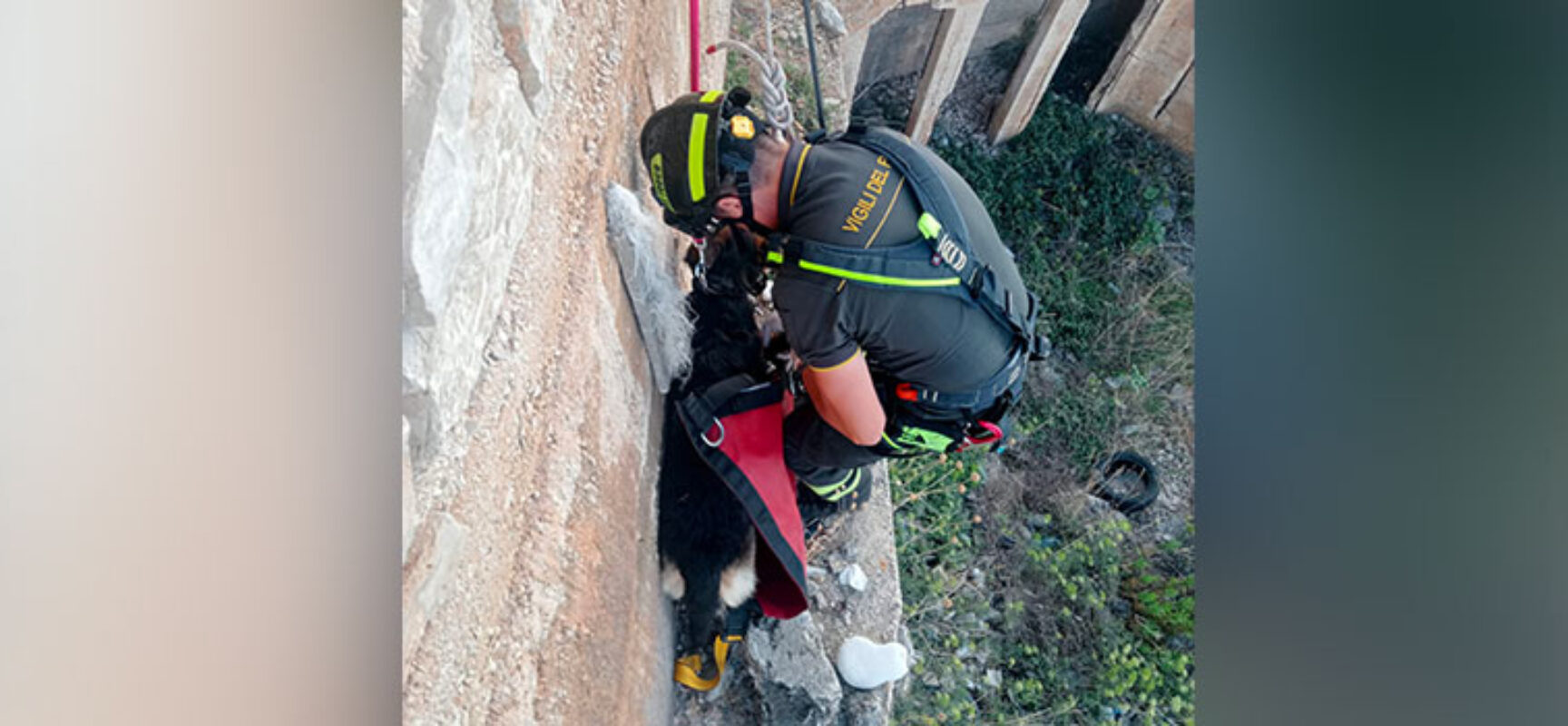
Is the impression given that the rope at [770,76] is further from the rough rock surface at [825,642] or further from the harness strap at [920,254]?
the rough rock surface at [825,642]

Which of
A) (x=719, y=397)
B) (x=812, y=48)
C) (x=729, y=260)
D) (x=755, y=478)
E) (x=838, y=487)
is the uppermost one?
(x=812, y=48)

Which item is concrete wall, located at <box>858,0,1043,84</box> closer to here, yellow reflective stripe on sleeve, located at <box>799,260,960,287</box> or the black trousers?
yellow reflective stripe on sleeve, located at <box>799,260,960,287</box>

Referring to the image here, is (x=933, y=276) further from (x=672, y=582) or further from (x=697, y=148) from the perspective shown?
(x=672, y=582)

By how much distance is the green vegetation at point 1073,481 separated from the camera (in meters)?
1.69

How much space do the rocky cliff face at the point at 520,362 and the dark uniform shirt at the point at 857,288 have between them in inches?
9.3

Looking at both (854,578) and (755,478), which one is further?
(854,578)

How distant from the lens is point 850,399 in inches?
56.8

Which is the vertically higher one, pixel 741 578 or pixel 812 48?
pixel 812 48

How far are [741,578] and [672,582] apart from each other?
0.13m

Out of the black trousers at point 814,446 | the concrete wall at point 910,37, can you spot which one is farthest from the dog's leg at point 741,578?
the concrete wall at point 910,37

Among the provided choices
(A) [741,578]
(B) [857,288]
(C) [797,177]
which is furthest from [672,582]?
(C) [797,177]
